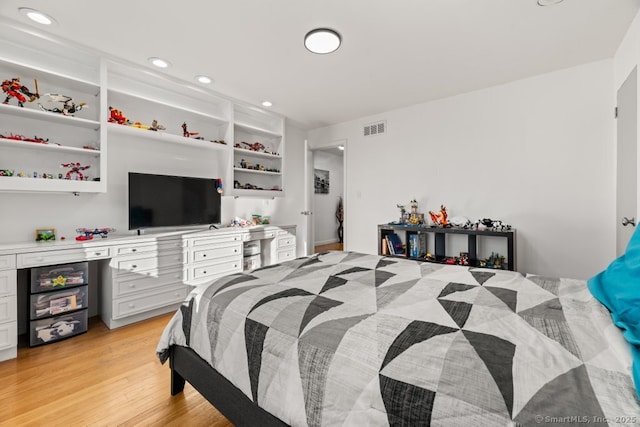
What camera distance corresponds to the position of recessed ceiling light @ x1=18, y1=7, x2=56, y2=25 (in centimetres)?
204

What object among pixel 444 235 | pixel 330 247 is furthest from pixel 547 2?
pixel 330 247

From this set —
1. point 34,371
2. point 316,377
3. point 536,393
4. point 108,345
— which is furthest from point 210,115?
point 536,393

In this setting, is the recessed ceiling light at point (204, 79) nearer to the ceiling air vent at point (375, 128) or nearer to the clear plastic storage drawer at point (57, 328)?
the ceiling air vent at point (375, 128)

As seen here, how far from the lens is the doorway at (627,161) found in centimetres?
219

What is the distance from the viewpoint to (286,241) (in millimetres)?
4449

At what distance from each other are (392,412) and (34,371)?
2612 mm

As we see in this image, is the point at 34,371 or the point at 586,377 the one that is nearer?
the point at 586,377

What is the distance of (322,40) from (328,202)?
17.6 feet

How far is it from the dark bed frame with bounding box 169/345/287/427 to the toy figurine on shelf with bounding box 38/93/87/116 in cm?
251

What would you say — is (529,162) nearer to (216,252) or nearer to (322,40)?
(322,40)

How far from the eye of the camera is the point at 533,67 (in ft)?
9.53

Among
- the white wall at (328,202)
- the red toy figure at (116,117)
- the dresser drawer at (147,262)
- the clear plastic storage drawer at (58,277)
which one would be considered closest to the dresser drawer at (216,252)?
the dresser drawer at (147,262)

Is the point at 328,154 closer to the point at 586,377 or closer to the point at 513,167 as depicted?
the point at 513,167

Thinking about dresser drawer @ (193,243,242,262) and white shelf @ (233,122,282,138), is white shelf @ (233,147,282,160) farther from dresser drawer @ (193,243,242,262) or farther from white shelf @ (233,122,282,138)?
dresser drawer @ (193,243,242,262)
